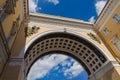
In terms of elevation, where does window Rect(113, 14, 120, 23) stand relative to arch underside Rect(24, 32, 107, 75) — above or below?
above

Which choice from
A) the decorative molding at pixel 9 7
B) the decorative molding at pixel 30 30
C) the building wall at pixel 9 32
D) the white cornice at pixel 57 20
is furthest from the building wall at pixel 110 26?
the decorative molding at pixel 9 7

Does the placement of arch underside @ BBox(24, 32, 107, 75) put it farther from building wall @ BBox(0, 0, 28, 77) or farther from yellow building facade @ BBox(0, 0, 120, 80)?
Answer: building wall @ BBox(0, 0, 28, 77)

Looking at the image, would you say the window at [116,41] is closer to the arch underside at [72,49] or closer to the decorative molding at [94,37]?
the decorative molding at [94,37]

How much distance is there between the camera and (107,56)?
19.8 metres

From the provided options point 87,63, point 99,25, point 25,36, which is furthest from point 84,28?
point 25,36

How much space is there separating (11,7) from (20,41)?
175 inches

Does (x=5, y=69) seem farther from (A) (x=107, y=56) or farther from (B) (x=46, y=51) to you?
(A) (x=107, y=56)

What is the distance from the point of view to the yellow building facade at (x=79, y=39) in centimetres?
1819

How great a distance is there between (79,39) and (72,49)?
6.56 feet

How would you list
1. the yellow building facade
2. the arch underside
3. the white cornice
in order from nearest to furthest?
the yellow building facade
the arch underside
the white cornice

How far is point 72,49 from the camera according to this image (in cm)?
2233

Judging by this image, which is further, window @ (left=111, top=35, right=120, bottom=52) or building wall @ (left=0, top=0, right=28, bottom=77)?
window @ (left=111, top=35, right=120, bottom=52)

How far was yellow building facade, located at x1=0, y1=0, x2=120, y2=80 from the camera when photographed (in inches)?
716

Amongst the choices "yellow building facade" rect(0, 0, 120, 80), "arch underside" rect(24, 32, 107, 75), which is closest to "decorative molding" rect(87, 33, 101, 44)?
"yellow building facade" rect(0, 0, 120, 80)
